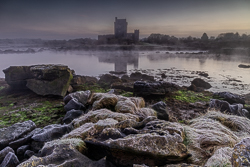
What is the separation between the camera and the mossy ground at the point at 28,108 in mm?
7797

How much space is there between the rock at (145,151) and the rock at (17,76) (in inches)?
493

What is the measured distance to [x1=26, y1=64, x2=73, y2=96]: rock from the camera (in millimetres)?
11445

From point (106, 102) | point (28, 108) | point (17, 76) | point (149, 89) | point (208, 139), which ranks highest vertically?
point (17, 76)

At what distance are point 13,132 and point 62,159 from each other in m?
3.68

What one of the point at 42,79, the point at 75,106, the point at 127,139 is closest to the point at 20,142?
the point at 75,106

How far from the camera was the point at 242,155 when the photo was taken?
6.62ft

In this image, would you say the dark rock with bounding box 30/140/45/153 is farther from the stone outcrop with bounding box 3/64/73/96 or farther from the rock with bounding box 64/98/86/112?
the stone outcrop with bounding box 3/64/73/96

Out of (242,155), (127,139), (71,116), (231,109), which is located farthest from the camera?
(231,109)

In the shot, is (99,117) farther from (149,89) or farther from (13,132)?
(149,89)

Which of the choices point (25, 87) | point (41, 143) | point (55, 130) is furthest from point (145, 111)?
point (25, 87)

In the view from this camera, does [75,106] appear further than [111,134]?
Yes

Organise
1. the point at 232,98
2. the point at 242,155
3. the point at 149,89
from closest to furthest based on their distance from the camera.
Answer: the point at 242,155
the point at 232,98
the point at 149,89

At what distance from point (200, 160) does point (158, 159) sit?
3.16 ft

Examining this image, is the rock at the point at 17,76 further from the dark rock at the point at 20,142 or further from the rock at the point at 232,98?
the rock at the point at 232,98
